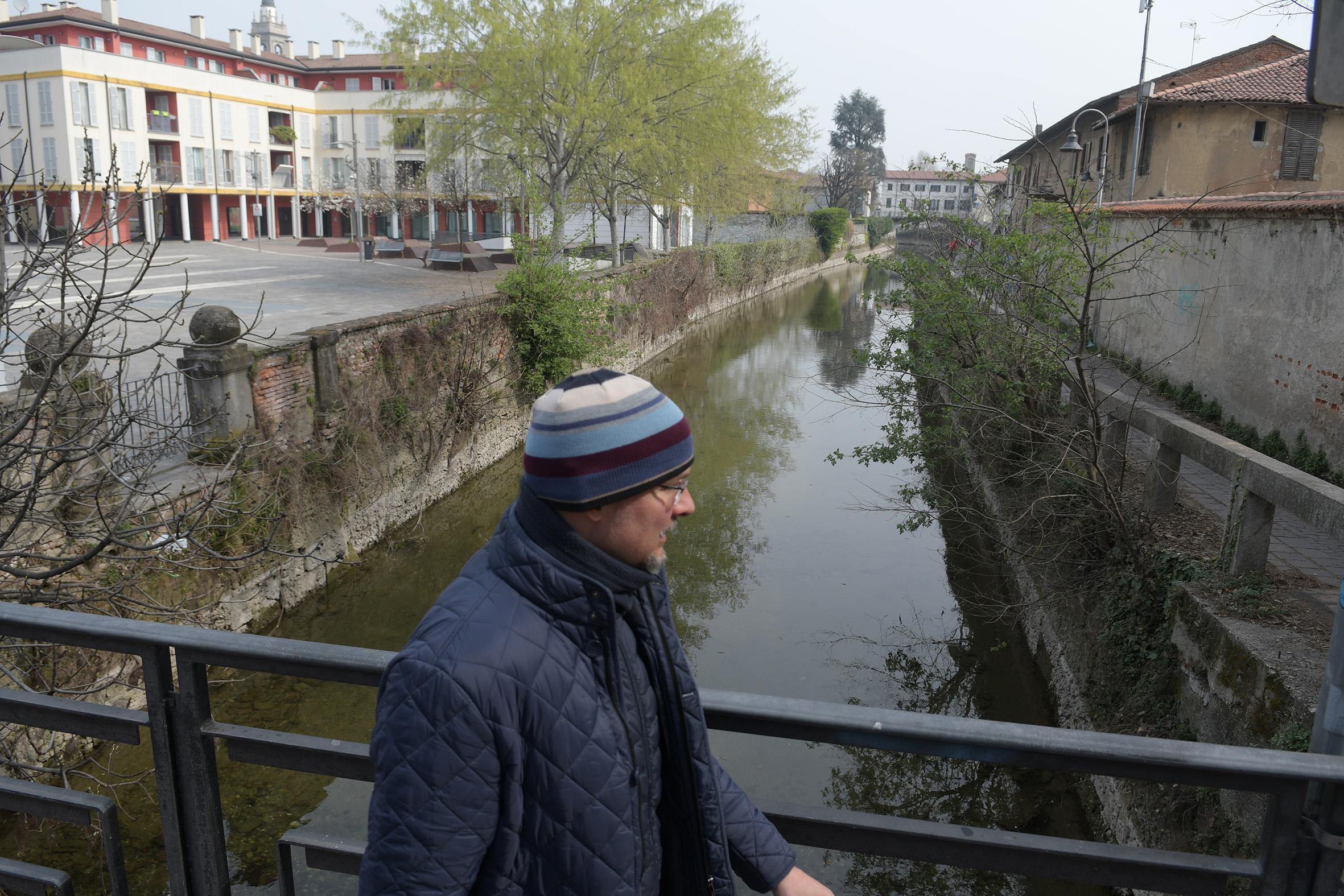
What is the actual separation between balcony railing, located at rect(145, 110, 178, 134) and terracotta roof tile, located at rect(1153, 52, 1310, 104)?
4251 cm

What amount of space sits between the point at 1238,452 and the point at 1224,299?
6.50 metres

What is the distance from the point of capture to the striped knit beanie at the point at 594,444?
5.17 ft

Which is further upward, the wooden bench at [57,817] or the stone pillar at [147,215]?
the stone pillar at [147,215]

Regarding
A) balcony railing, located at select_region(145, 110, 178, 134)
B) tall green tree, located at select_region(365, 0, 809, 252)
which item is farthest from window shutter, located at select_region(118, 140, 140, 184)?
tall green tree, located at select_region(365, 0, 809, 252)

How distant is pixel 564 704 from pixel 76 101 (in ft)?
162

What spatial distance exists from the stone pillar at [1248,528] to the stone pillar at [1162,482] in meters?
1.29

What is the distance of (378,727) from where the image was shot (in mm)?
1465

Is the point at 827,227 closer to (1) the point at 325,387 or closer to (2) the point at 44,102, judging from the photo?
(2) the point at 44,102

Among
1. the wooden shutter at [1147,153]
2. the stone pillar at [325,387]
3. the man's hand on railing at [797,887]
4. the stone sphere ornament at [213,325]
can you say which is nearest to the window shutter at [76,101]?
the stone pillar at [325,387]

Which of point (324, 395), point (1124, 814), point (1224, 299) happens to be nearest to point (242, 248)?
point (324, 395)

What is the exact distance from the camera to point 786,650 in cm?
936

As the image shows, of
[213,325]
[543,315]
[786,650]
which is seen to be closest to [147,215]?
[543,315]

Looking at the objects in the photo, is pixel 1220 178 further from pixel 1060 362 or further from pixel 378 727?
pixel 378 727

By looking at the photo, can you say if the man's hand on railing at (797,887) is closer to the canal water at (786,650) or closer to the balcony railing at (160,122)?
the canal water at (786,650)
